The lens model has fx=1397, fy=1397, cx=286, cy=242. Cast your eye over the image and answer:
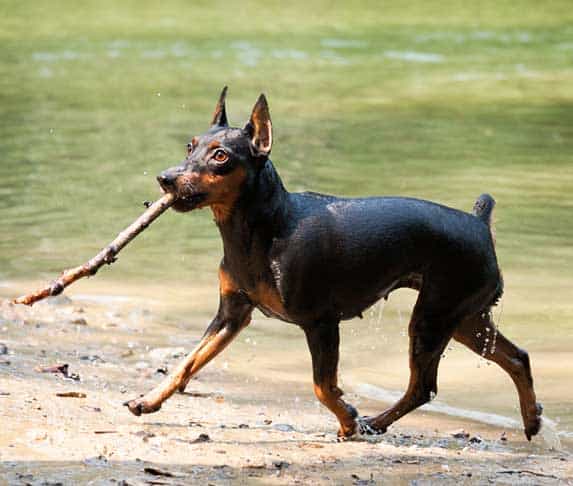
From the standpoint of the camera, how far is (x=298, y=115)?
20.7 meters

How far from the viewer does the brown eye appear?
673 cm

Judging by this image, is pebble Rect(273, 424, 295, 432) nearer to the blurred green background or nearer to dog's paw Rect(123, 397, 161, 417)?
dog's paw Rect(123, 397, 161, 417)

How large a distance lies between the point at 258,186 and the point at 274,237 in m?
0.26

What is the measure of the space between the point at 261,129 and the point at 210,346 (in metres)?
1.18

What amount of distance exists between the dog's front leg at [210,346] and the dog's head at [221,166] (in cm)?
52

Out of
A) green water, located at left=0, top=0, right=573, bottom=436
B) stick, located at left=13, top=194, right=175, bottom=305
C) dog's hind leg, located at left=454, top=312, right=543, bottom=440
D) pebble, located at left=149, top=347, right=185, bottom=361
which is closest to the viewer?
stick, located at left=13, top=194, right=175, bottom=305

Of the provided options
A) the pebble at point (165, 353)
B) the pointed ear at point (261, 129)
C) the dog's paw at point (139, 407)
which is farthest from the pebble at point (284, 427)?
the pebble at point (165, 353)

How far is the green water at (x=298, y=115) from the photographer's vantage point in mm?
12328

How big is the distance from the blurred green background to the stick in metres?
4.66

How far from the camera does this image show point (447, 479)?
6430mm

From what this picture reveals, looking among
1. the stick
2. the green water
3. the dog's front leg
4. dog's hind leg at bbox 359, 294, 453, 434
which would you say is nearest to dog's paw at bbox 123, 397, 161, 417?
the dog's front leg

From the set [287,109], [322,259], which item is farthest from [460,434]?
[287,109]

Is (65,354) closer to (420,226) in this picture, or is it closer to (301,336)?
(301,336)

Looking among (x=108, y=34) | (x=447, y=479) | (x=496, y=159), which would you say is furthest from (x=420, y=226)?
(x=108, y=34)
